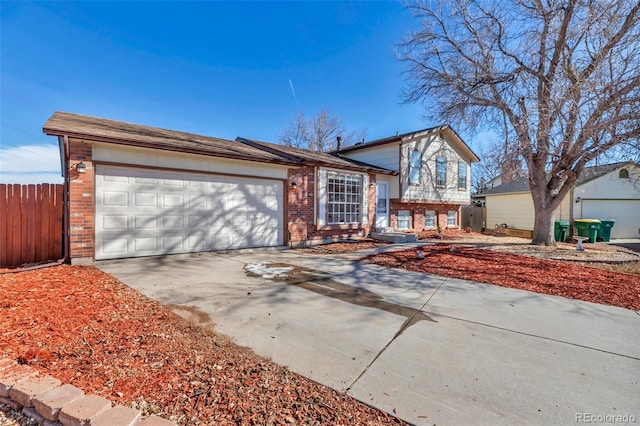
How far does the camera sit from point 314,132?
29891 millimetres

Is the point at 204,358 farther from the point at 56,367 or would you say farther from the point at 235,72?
the point at 235,72

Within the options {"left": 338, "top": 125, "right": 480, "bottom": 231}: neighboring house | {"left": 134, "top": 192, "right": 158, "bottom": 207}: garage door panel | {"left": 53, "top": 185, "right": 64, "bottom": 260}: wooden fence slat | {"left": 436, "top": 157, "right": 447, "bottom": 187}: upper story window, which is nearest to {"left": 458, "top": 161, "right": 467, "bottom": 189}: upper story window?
{"left": 338, "top": 125, "right": 480, "bottom": 231}: neighboring house

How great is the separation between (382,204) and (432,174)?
3.78 meters

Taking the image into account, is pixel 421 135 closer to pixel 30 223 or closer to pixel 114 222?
pixel 114 222

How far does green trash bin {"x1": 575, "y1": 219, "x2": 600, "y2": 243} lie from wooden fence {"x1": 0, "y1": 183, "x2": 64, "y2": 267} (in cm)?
2095

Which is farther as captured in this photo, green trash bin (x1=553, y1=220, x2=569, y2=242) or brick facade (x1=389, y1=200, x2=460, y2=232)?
green trash bin (x1=553, y1=220, x2=569, y2=242)

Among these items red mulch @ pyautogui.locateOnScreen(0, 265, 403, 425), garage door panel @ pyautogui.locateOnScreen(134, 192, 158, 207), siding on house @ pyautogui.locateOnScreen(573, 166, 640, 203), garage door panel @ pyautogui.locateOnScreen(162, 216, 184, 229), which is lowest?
red mulch @ pyautogui.locateOnScreen(0, 265, 403, 425)

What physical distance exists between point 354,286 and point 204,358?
3206mm

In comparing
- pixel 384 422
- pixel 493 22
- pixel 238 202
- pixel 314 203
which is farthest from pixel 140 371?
pixel 493 22

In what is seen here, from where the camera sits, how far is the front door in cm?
1361

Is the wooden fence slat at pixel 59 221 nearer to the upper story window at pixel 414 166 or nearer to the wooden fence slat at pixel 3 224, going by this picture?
the wooden fence slat at pixel 3 224

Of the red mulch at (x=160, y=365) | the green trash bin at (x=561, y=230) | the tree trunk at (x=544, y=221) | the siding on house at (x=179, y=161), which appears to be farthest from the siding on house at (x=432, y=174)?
the red mulch at (x=160, y=365)

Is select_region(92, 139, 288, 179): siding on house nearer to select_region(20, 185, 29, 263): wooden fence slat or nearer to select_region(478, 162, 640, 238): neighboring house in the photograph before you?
select_region(20, 185, 29, 263): wooden fence slat

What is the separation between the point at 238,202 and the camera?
885 cm
